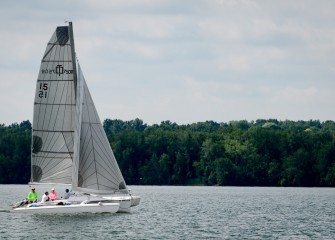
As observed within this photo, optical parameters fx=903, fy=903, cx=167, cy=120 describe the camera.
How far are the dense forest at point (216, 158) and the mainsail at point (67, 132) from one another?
9015 cm

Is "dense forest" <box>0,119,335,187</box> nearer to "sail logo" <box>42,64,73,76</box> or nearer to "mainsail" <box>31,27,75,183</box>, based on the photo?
"mainsail" <box>31,27,75,183</box>

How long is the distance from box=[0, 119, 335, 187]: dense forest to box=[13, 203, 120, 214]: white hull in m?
91.4

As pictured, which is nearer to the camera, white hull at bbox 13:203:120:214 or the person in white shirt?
white hull at bbox 13:203:120:214

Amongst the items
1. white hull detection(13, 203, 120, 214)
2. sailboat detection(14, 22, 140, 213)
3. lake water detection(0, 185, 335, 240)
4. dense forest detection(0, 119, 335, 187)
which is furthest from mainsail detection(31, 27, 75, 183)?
dense forest detection(0, 119, 335, 187)

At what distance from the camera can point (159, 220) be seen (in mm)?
58875

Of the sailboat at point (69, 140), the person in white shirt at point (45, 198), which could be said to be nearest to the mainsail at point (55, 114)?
the sailboat at point (69, 140)

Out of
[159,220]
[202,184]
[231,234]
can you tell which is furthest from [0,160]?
[231,234]

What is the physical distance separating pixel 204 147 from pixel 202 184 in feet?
21.8

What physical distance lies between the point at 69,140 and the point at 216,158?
3958 inches

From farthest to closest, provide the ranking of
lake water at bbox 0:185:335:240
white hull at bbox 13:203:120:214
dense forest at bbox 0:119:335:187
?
1. dense forest at bbox 0:119:335:187
2. white hull at bbox 13:203:120:214
3. lake water at bbox 0:185:335:240

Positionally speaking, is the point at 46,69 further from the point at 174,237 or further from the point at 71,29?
the point at 174,237

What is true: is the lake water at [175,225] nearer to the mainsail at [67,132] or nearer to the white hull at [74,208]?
the white hull at [74,208]

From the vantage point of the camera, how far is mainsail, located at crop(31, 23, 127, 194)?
55.2 m

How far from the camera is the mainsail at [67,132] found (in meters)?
55.2
